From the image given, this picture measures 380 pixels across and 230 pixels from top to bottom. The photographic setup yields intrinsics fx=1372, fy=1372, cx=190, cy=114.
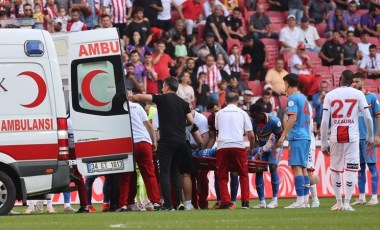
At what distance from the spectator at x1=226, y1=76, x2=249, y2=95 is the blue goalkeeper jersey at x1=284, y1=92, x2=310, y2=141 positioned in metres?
10.2

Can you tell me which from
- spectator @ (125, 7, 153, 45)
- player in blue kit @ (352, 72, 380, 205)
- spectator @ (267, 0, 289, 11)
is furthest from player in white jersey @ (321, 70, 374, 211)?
spectator @ (267, 0, 289, 11)

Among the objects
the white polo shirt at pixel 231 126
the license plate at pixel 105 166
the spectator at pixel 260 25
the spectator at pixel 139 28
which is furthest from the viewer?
the spectator at pixel 260 25

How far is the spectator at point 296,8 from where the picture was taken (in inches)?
1523

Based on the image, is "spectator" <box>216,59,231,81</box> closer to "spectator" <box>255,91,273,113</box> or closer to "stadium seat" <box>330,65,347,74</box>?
"spectator" <box>255,91,273,113</box>

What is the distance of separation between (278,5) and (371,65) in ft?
11.3

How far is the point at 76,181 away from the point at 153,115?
224cm

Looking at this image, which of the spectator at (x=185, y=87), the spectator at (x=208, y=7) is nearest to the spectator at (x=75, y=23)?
the spectator at (x=185, y=87)

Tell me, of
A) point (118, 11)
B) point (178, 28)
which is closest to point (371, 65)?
point (178, 28)

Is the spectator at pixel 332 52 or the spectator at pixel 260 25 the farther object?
the spectator at pixel 332 52

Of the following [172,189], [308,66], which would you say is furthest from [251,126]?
[308,66]

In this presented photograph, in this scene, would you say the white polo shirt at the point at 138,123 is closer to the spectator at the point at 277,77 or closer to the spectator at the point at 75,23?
the spectator at the point at 75,23

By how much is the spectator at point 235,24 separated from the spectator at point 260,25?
44 cm

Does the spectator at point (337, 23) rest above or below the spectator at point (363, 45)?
above

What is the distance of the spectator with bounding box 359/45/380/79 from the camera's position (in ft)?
123
